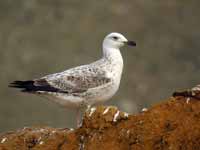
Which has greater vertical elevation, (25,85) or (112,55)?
(112,55)

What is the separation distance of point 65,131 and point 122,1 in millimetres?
38661

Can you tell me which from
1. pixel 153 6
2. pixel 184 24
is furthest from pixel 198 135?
pixel 153 6

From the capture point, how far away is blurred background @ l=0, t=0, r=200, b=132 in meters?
37.1

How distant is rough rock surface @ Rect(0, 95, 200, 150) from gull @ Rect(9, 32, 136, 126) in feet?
12.3

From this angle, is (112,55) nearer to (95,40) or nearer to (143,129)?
(143,129)

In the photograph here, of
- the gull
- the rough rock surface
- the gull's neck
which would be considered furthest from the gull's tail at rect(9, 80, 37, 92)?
the rough rock surface

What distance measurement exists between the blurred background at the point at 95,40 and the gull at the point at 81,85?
2004cm

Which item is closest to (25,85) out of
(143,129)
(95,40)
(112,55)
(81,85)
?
(81,85)

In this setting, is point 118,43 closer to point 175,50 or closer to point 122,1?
point 175,50

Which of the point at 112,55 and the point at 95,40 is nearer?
the point at 112,55

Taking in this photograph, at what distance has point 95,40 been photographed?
43000 mm

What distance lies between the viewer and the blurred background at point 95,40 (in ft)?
122

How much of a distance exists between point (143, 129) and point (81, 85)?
15.4 ft

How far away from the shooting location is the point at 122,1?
47.5m
